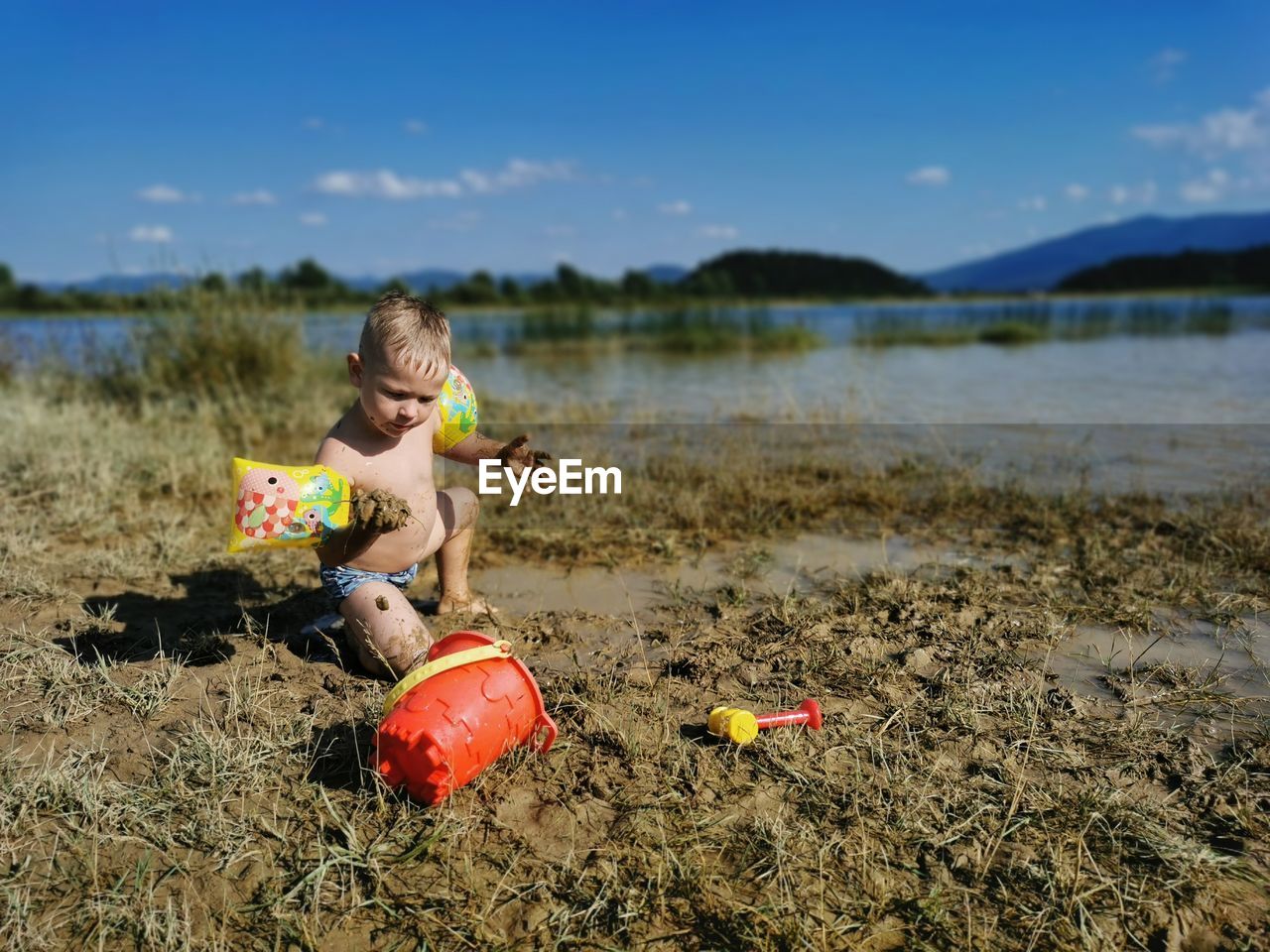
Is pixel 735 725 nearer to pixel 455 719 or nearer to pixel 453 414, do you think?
pixel 455 719

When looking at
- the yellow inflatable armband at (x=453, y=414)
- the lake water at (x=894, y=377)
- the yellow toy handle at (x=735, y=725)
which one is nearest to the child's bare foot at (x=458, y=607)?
the yellow inflatable armband at (x=453, y=414)

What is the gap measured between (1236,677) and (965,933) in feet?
5.62

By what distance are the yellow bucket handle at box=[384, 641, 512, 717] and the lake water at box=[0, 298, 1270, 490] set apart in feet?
15.5

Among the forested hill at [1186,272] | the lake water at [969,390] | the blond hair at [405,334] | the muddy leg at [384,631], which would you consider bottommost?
the muddy leg at [384,631]

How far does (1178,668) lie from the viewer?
9.55 ft

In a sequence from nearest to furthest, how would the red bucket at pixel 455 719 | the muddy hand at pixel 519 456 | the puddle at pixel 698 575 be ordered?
the red bucket at pixel 455 719 < the muddy hand at pixel 519 456 < the puddle at pixel 698 575

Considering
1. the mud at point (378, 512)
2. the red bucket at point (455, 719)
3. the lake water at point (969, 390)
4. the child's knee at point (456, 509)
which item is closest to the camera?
the red bucket at point (455, 719)

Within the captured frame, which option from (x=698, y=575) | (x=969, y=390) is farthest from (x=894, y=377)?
(x=698, y=575)

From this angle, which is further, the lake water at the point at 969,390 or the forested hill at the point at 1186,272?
the forested hill at the point at 1186,272

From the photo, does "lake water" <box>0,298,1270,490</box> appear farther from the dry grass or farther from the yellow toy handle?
the yellow toy handle

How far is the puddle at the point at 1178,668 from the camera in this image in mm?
2693

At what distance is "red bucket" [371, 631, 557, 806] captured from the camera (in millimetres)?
2223

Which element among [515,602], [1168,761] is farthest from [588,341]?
[1168,761]

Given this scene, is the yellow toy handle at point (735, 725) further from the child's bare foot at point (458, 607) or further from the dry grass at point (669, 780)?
the child's bare foot at point (458, 607)
